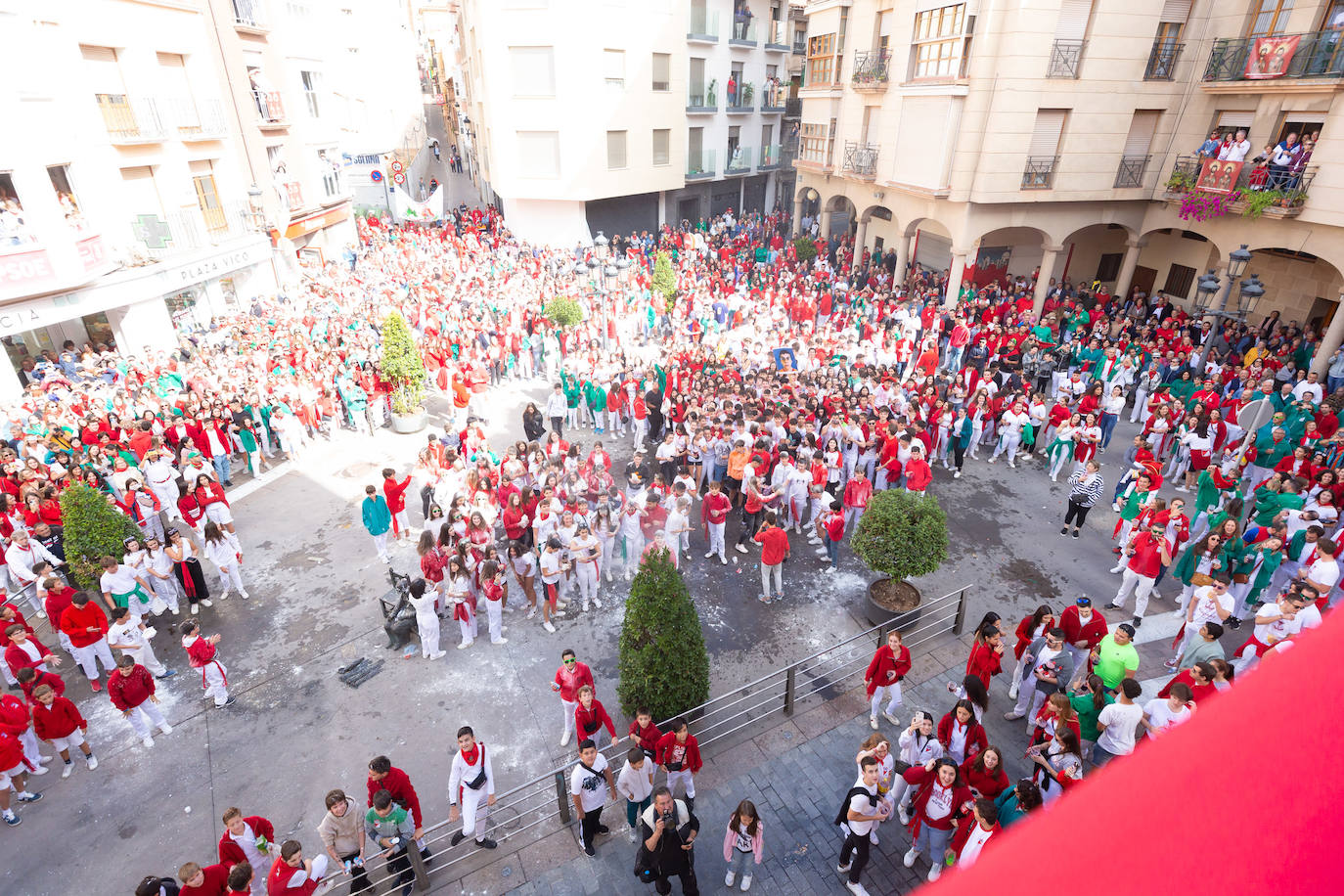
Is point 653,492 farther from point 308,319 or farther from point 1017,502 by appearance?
point 308,319

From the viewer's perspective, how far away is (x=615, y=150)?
35.2m

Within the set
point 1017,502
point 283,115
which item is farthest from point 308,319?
point 1017,502

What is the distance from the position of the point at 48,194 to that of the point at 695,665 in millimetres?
21012

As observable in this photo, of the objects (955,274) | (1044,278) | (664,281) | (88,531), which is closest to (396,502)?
(88,531)

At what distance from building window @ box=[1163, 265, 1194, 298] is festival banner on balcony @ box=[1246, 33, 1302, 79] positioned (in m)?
6.97

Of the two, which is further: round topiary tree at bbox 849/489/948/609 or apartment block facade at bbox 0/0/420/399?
apartment block facade at bbox 0/0/420/399

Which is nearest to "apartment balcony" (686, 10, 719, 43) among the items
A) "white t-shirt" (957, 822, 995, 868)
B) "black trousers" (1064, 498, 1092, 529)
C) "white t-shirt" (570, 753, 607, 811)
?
"black trousers" (1064, 498, 1092, 529)

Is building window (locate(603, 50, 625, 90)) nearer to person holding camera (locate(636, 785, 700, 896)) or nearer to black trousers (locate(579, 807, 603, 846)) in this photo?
black trousers (locate(579, 807, 603, 846))

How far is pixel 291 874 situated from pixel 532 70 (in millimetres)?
33781

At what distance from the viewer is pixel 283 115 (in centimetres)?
2898

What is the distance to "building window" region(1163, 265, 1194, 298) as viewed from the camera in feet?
81.8

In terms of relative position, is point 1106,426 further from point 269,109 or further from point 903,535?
point 269,109

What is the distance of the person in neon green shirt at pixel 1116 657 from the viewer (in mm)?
8227

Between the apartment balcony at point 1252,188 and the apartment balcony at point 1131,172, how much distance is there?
90 centimetres
